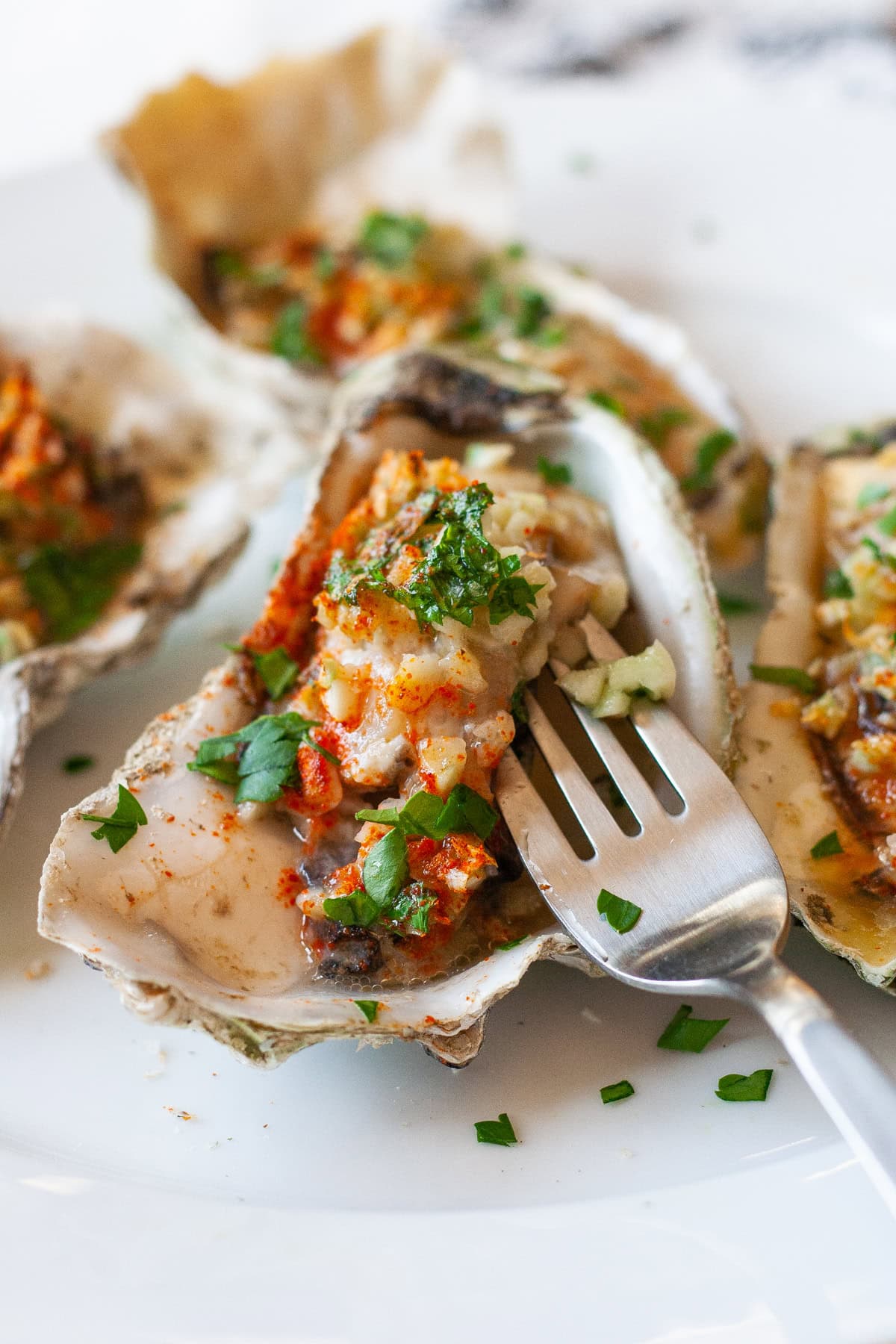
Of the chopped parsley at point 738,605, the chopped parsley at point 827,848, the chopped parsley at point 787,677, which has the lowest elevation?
the chopped parsley at point 738,605

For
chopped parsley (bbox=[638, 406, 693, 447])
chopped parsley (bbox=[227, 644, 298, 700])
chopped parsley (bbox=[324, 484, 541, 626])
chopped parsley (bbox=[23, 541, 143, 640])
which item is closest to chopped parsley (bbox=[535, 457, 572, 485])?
chopped parsley (bbox=[324, 484, 541, 626])

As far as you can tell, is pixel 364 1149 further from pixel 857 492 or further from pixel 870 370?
pixel 870 370

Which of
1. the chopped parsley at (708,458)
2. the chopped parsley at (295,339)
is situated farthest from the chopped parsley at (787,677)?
the chopped parsley at (295,339)

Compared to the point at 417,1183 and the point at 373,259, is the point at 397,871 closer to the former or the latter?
the point at 417,1183

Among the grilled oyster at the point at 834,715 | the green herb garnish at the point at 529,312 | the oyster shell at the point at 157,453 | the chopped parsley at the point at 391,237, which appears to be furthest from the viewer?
the chopped parsley at the point at 391,237

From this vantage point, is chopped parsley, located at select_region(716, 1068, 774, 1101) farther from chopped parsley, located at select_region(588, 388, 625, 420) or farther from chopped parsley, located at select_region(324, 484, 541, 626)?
chopped parsley, located at select_region(588, 388, 625, 420)

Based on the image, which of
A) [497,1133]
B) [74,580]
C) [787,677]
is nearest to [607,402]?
[787,677]

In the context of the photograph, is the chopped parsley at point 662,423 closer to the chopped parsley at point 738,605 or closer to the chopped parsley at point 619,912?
the chopped parsley at point 738,605
